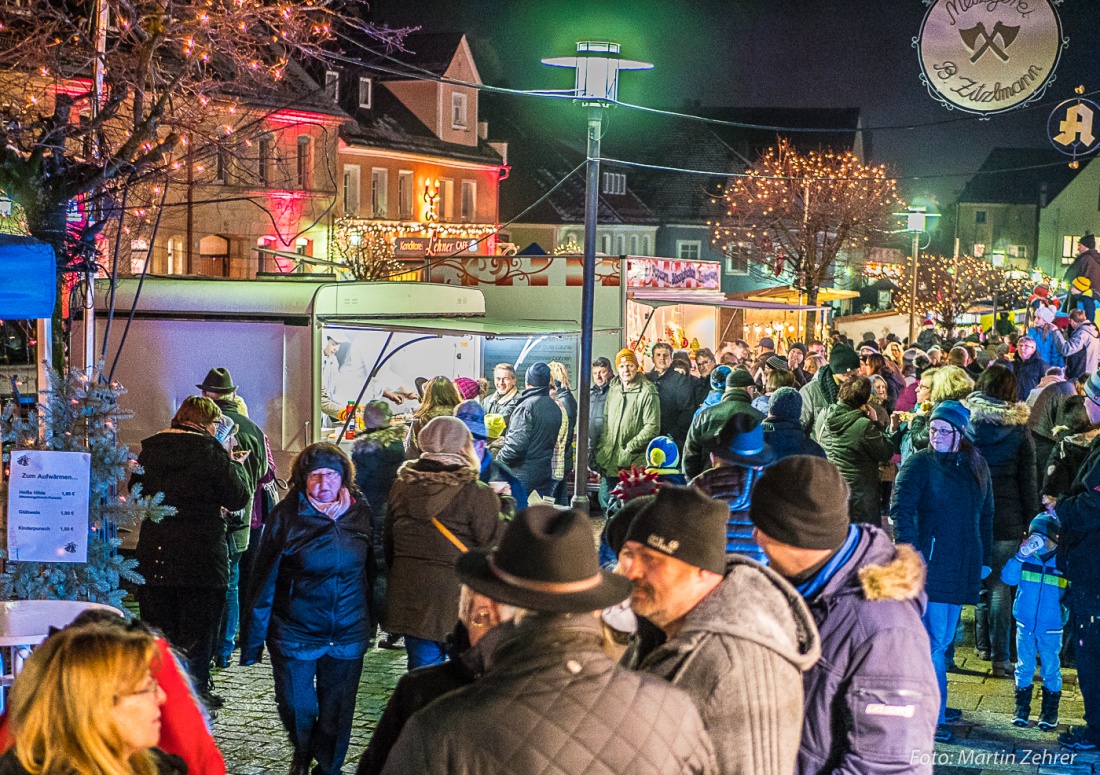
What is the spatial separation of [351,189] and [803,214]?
18572 millimetres

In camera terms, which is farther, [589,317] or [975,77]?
[589,317]

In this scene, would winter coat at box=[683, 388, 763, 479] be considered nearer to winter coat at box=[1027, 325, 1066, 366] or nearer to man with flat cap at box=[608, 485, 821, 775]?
man with flat cap at box=[608, 485, 821, 775]

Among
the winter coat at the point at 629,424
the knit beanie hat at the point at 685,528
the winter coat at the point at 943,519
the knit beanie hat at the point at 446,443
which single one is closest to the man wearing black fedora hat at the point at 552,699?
the knit beanie hat at the point at 685,528

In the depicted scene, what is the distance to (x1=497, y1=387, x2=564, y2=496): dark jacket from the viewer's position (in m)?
11.9

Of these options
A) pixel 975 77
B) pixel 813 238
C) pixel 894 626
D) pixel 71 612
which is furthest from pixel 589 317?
pixel 813 238

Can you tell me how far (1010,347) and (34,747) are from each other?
742 inches

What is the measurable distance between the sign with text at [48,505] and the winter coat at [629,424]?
713cm

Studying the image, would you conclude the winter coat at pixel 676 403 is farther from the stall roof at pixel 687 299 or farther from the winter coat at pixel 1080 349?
the stall roof at pixel 687 299

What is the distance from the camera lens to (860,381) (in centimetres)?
973

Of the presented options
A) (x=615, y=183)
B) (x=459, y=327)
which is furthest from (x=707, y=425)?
(x=615, y=183)

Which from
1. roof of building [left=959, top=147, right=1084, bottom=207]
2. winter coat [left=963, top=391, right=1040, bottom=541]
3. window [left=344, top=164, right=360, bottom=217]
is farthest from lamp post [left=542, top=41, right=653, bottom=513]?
roof of building [left=959, top=147, right=1084, bottom=207]

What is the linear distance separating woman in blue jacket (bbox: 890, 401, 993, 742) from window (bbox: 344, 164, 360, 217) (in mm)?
39475

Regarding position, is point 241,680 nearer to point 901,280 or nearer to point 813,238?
point 813,238

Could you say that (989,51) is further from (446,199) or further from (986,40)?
(446,199)
